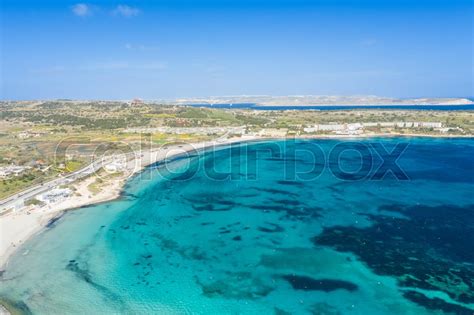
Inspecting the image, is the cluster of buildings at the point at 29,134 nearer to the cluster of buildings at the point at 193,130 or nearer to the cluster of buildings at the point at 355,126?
the cluster of buildings at the point at 193,130

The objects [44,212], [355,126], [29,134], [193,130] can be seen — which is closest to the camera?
[44,212]

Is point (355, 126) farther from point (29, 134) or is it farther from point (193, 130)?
point (29, 134)

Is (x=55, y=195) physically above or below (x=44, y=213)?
above

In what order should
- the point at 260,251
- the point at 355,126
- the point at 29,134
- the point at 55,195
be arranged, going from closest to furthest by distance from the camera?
the point at 260,251
the point at 55,195
the point at 29,134
the point at 355,126

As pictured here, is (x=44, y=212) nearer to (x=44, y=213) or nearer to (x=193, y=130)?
(x=44, y=213)

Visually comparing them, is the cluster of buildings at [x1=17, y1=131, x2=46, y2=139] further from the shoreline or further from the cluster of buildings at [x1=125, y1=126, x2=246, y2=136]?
the shoreline

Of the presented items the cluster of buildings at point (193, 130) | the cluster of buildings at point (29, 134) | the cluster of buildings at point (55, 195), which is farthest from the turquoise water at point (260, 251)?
the cluster of buildings at point (193, 130)

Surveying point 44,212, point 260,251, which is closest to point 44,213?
point 44,212

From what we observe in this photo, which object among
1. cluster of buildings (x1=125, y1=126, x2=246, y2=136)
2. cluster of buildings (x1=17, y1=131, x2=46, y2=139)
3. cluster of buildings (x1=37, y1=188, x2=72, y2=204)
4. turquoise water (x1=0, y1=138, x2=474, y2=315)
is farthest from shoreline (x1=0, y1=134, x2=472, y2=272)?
cluster of buildings (x1=17, y1=131, x2=46, y2=139)

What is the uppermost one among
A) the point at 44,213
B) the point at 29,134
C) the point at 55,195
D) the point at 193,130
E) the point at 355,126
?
the point at 355,126

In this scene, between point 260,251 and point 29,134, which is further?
point 29,134
